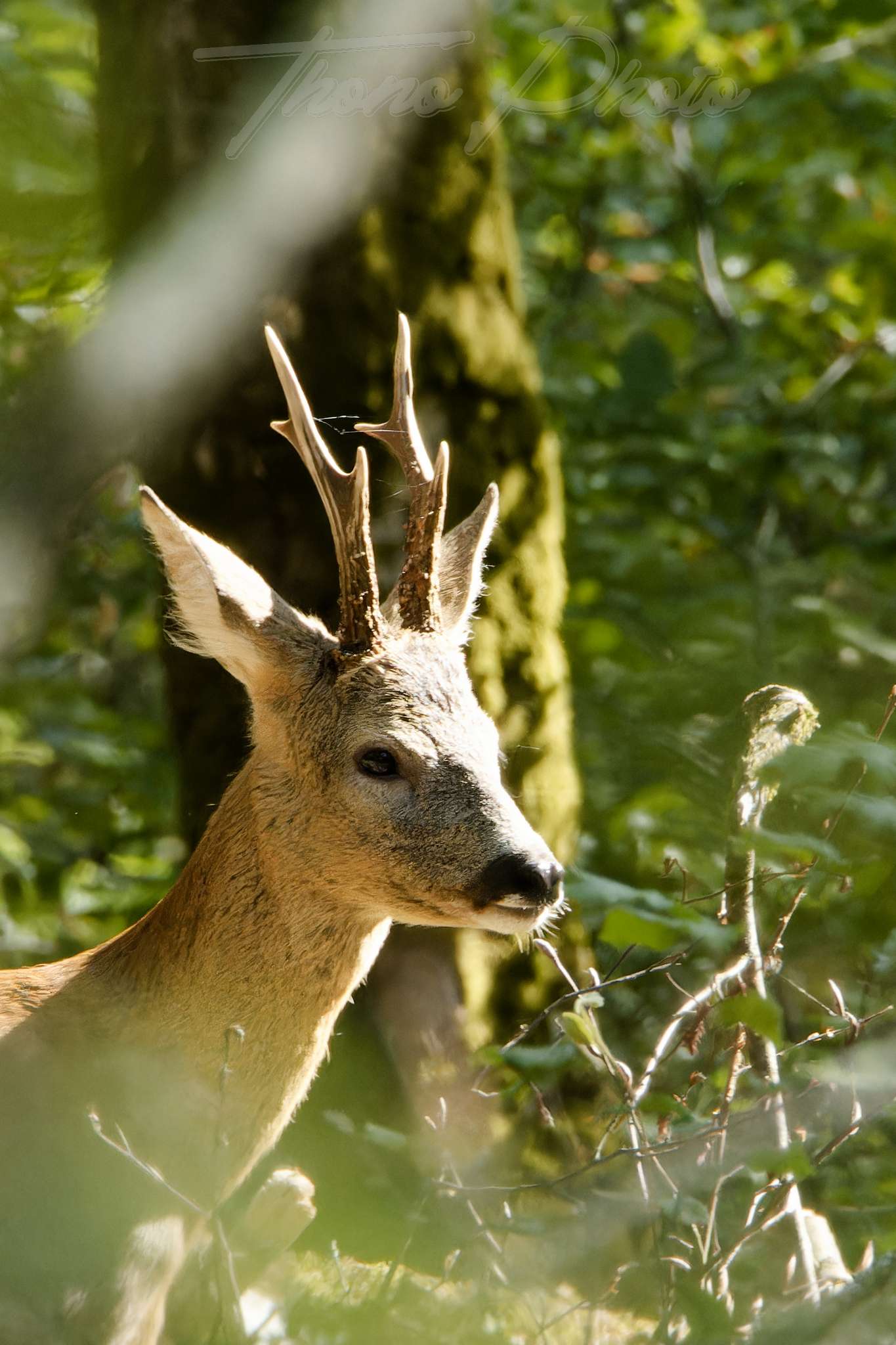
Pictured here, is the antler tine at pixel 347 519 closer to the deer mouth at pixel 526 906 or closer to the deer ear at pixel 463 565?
the deer ear at pixel 463 565

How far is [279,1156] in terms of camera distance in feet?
13.9

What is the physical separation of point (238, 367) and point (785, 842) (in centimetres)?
265

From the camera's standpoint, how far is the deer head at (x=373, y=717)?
283 cm

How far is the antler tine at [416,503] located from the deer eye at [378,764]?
1.17ft

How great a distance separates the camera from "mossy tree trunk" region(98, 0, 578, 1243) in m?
4.24

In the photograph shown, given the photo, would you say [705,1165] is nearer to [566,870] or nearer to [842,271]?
[566,870]

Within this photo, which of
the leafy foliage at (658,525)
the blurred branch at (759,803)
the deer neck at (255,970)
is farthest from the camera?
the leafy foliage at (658,525)

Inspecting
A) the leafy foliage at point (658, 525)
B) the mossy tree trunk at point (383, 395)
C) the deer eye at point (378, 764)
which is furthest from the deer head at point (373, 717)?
the mossy tree trunk at point (383, 395)

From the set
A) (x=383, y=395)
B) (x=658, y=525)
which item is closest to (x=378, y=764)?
(x=383, y=395)

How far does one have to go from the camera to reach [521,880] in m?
2.75

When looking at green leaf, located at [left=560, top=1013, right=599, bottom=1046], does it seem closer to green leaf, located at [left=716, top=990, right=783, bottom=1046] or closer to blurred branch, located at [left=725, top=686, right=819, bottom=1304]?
green leaf, located at [left=716, top=990, right=783, bottom=1046]

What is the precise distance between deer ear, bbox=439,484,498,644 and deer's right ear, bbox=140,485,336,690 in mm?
346

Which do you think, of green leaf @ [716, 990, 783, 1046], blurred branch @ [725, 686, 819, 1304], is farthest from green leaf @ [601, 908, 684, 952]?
blurred branch @ [725, 686, 819, 1304]

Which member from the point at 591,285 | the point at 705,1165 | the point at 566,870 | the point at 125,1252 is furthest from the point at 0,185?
the point at 591,285
